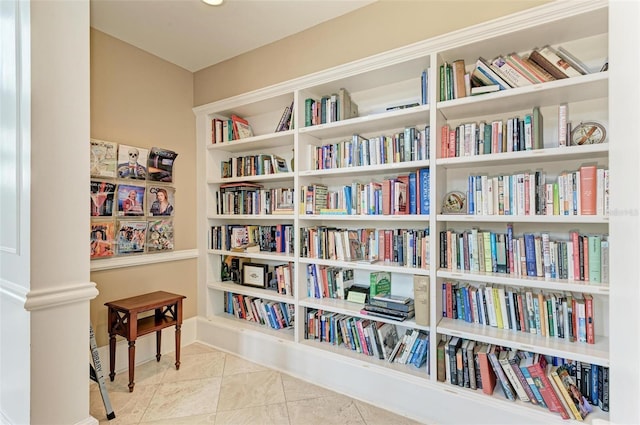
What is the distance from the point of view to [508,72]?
1.72m

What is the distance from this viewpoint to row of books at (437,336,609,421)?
1543 millimetres

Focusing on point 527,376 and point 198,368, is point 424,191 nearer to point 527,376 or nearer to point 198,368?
point 527,376

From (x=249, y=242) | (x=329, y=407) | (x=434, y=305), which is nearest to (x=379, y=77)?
(x=434, y=305)

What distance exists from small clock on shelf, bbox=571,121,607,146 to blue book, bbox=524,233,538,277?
540 mm

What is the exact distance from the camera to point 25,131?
4.22 feet

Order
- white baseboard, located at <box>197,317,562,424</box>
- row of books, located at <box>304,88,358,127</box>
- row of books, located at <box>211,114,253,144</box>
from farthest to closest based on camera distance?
row of books, located at <box>211,114,253,144</box> < row of books, located at <box>304,88,358,127</box> < white baseboard, located at <box>197,317,562,424</box>

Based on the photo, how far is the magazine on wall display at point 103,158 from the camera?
231 centimetres

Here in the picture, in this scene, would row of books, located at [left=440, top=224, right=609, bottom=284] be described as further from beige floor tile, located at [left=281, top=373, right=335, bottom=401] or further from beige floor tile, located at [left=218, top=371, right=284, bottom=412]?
beige floor tile, located at [left=218, top=371, right=284, bottom=412]

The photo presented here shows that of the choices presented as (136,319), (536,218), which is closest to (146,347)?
(136,319)

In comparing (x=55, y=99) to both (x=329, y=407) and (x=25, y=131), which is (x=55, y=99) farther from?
(x=329, y=407)

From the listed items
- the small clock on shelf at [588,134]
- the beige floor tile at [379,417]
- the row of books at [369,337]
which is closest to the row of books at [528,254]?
the small clock on shelf at [588,134]

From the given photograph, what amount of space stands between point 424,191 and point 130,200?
2269 mm

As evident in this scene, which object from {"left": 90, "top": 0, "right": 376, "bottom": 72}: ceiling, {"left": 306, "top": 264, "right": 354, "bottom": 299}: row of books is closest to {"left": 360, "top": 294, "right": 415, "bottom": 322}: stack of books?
{"left": 306, "top": 264, "right": 354, "bottom": 299}: row of books

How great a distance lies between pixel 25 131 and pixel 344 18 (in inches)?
78.0
